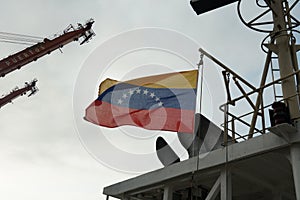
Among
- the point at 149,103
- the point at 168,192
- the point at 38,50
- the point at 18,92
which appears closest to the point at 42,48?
the point at 38,50

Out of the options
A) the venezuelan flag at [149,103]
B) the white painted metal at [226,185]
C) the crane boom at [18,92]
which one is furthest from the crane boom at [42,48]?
the white painted metal at [226,185]

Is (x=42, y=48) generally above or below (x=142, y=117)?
above

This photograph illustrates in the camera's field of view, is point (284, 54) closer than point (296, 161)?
No

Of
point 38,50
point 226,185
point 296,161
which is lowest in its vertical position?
point 226,185

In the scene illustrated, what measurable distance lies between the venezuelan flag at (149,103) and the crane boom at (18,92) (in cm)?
2343

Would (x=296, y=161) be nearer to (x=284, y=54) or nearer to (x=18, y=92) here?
(x=284, y=54)

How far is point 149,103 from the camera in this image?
10.2 meters

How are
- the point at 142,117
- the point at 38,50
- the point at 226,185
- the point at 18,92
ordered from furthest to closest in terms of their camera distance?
the point at 18,92, the point at 38,50, the point at 142,117, the point at 226,185

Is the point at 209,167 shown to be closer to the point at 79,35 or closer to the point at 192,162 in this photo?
the point at 192,162

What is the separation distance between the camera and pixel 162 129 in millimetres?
9289

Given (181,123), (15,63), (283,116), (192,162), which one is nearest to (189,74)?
(181,123)

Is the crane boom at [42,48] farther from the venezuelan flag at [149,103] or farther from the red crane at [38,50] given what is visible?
the venezuelan flag at [149,103]

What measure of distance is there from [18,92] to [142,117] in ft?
90.5

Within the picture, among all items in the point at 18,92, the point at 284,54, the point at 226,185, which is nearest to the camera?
the point at 226,185
